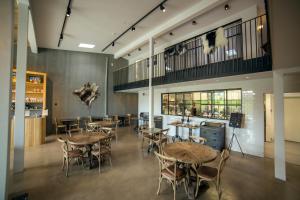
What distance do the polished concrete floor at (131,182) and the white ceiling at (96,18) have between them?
4864mm

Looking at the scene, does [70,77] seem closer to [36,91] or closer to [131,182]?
[36,91]

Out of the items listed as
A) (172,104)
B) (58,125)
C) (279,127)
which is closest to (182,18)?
(172,104)

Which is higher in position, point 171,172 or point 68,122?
point 68,122

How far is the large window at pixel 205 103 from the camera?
5992 millimetres

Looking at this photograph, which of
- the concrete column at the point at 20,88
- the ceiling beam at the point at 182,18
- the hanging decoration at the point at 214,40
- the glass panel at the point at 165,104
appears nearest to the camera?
the concrete column at the point at 20,88

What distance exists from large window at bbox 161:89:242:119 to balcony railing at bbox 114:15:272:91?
134cm

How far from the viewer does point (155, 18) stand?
603cm

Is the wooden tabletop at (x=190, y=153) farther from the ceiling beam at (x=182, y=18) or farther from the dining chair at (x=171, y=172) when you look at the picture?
the ceiling beam at (x=182, y=18)

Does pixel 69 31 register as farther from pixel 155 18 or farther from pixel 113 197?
pixel 113 197

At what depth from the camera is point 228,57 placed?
587 cm

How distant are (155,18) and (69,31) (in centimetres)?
396

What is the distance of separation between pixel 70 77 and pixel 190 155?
29.9 feet

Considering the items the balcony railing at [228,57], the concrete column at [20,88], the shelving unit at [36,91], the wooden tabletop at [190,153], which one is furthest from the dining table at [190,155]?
the shelving unit at [36,91]

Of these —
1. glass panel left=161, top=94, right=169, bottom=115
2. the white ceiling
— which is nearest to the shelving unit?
the white ceiling
